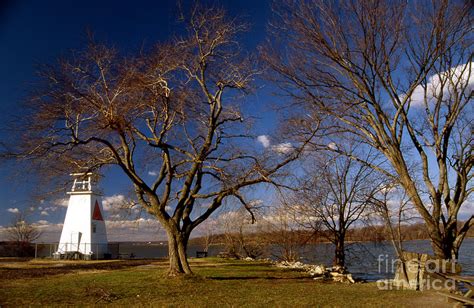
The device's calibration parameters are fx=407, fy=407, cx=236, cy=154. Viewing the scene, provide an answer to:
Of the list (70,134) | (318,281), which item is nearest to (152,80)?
(70,134)

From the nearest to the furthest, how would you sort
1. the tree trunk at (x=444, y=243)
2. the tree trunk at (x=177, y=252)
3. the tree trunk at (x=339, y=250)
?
1. the tree trunk at (x=444, y=243)
2. the tree trunk at (x=177, y=252)
3. the tree trunk at (x=339, y=250)

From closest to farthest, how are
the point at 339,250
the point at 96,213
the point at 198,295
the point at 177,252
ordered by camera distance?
1. the point at 198,295
2. the point at 177,252
3. the point at 339,250
4. the point at 96,213

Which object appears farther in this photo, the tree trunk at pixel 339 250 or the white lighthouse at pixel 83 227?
the white lighthouse at pixel 83 227

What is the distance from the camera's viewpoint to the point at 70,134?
13.2 meters

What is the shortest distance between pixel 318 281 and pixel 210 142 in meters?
6.47

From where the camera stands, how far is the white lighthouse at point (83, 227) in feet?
93.4

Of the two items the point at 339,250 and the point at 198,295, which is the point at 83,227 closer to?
the point at 339,250

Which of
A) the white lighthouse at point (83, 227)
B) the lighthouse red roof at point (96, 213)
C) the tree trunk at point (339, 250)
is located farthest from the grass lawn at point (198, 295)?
the lighthouse red roof at point (96, 213)

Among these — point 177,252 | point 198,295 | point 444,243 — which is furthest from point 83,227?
point 444,243

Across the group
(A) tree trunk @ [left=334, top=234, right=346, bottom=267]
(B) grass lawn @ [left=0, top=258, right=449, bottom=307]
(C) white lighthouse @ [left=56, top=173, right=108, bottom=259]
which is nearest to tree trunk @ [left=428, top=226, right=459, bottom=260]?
(B) grass lawn @ [left=0, top=258, right=449, bottom=307]

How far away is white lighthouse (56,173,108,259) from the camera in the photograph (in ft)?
93.4

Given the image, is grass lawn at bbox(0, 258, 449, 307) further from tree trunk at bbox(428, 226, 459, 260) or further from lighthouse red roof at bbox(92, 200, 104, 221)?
lighthouse red roof at bbox(92, 200, 104, 221)

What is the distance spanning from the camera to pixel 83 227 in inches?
1135

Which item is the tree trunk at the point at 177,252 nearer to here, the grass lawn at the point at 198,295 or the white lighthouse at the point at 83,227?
the grass lawn at the point at 198,295
